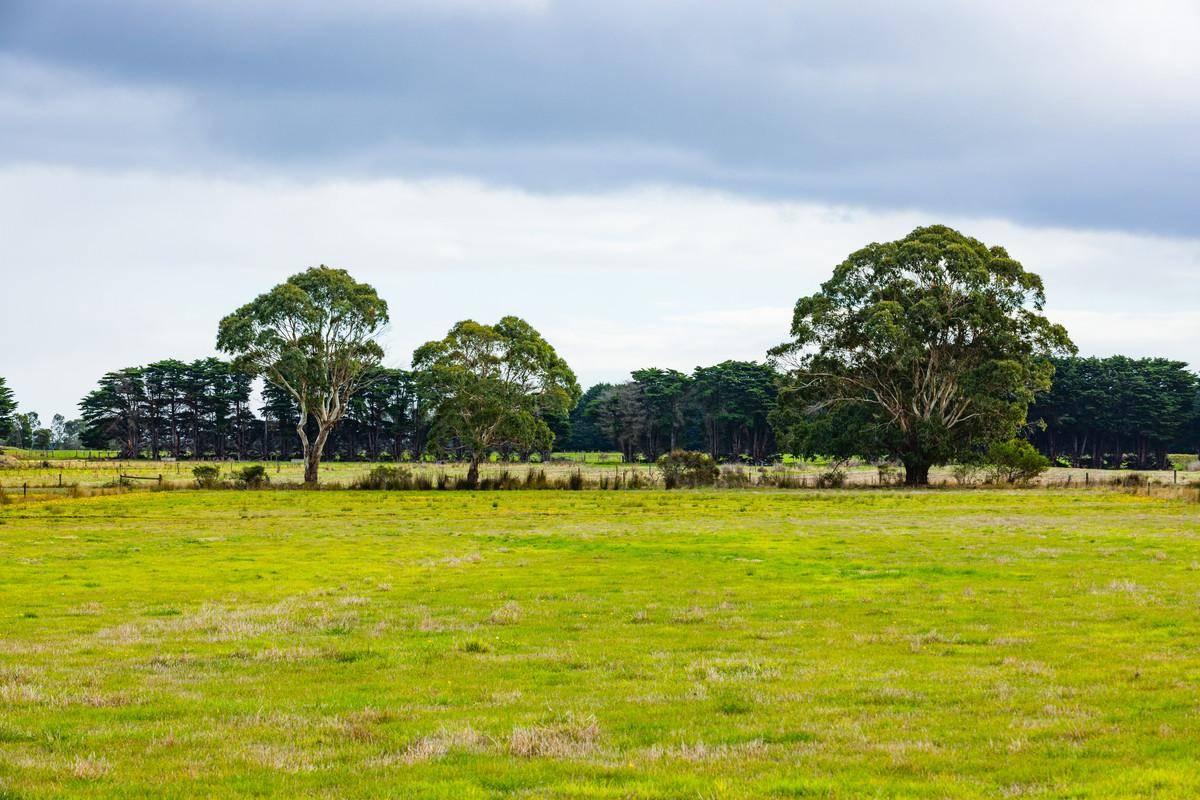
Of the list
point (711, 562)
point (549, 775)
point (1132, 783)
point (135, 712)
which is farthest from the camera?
point (711, 562)

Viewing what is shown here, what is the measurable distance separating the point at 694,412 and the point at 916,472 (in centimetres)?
10133

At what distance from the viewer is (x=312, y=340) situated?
8012cm

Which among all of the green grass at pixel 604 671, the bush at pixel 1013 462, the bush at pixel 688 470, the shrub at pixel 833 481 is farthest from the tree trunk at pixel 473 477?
the green grass at pixel 604 671

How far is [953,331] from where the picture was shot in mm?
78375

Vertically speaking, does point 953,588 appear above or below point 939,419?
below

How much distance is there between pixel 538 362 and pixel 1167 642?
71993 millimetres

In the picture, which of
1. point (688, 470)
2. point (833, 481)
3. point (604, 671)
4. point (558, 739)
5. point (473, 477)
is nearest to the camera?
point (558, 739)

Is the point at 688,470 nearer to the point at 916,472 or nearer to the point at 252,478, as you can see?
the point at 916,472

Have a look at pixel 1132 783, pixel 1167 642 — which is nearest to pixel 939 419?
pixel 1167 642

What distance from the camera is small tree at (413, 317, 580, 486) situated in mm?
82688

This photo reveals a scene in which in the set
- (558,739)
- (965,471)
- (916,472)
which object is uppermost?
(965,471)

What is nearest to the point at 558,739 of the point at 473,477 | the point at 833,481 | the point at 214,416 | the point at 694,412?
the point at 473,477

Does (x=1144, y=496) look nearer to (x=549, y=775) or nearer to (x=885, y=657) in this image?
Result: (x=885, y=657)

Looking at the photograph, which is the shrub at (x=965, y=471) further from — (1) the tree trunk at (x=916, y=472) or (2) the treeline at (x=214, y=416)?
(2) the treeline at (x=214, y=416)
